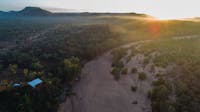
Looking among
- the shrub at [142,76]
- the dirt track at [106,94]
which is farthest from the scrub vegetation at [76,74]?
the dirt track at [106,94]

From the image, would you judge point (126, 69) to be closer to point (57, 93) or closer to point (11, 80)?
point (57, 93)

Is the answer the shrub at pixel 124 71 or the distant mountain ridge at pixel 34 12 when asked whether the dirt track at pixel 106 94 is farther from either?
the distant mountain ridge at pixel 34 12

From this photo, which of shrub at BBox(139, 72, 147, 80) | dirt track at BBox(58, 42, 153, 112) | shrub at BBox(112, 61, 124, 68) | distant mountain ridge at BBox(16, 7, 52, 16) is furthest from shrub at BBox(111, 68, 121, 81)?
distant mountain ridge at BBox(16, 7, 52, 16)

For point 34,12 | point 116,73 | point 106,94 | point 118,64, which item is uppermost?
point 118,64

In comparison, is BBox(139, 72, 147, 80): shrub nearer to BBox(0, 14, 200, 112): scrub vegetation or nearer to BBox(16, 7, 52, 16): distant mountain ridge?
BBox(0, 14, 200, 112): scrub vegetation

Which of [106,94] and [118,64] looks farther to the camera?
[118,64]

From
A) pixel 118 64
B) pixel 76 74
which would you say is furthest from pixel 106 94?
pixel 118 64

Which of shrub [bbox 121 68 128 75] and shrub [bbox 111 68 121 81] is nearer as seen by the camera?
shrub [bbox 111 68 121 81]

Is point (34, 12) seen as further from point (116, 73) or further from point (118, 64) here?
point (116, 73)

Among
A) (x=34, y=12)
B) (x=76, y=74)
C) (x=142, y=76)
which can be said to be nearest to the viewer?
(x=142, y=76)

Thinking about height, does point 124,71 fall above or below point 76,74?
above
